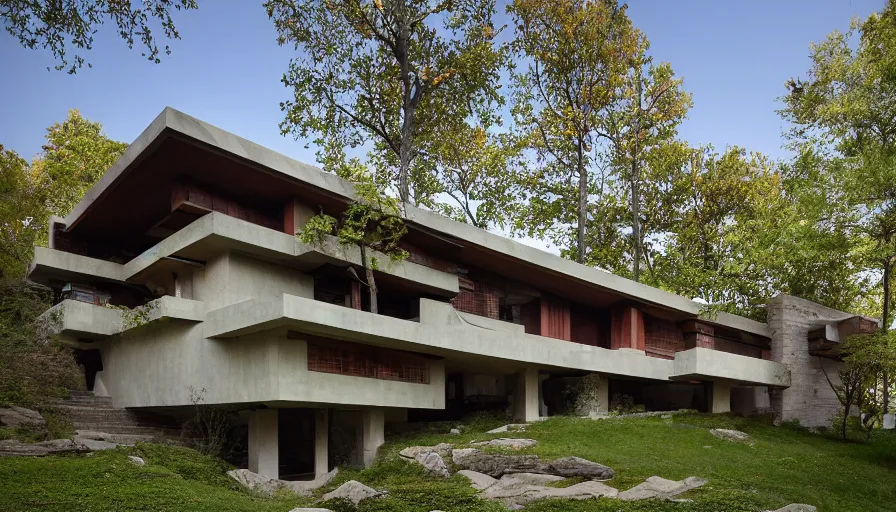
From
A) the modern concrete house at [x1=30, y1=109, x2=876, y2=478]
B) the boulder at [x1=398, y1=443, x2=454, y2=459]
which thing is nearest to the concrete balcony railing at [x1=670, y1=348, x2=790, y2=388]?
the modern concrete house at [x1=30, y1=109, x2=876, y2=478]

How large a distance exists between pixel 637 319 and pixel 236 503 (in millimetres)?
14497

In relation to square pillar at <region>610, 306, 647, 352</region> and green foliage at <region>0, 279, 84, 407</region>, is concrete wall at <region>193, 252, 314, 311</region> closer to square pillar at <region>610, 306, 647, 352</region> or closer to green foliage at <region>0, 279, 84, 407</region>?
green foliage at <region>0, 279, 84, 407</region>

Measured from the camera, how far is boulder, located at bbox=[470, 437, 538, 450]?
50.2 feet

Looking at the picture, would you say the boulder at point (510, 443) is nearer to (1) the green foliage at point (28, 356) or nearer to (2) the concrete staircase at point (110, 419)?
(2) the concrete staircase at point (110, 419)

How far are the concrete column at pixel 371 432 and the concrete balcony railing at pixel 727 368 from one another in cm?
868

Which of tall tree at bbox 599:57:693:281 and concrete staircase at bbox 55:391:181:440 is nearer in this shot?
concrete staircase at bbox 55:391:181:440

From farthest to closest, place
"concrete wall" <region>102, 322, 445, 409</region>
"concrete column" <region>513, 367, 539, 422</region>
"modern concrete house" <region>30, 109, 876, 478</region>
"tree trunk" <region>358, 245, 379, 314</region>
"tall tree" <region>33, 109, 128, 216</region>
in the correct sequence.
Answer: "tall tree" <region>33, 109, 128, 216</region>, "concrete column" <region>513, 367, 539, 422</region>, "tree trunk" <region>358, 245, 379, 314</region>, "modern concrete house" <region>30, 109, 876, 478</region>, "concrete wall" <region>102, 322, 445, 409</region>

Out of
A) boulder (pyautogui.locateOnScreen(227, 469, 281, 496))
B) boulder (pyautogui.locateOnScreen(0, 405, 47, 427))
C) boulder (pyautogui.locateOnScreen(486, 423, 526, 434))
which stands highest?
boulder (pyautogui.locateOnScreen(0, 405, 47, 427))

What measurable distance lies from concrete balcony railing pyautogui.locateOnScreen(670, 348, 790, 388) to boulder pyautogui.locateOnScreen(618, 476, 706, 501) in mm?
8368

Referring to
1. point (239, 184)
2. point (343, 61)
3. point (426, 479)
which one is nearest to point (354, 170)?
point (239, 184)

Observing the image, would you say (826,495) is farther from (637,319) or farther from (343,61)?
(343,61)

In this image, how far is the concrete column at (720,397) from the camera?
72.9ft

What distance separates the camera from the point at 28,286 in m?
20.6

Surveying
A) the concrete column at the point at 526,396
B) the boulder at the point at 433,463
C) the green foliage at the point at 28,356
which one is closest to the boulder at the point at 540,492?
the boulder at the point at 433,463
